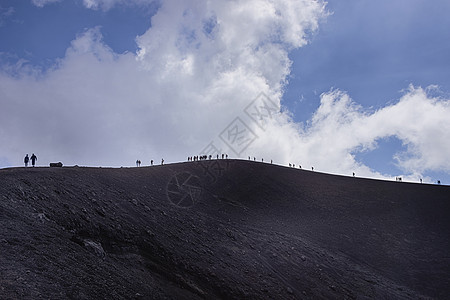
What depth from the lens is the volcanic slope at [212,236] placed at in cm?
1301

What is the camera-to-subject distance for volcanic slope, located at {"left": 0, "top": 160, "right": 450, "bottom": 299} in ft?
42.7

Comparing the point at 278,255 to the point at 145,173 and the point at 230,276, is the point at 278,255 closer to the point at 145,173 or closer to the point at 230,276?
the point at 230,276

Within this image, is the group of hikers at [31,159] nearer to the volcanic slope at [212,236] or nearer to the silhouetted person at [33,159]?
the silhouetted person at [33,159]

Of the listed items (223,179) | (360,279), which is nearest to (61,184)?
(360,279)

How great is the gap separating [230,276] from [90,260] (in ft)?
28.7

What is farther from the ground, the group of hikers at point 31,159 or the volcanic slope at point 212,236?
the group of hikers at point 31,159

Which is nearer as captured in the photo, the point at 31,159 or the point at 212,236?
the point at 212,236

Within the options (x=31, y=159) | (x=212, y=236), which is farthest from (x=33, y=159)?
(x=212, y=236)

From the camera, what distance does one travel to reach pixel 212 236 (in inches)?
953

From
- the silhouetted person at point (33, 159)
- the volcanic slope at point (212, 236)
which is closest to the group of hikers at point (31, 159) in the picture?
the silhouetted person at point (33, 159)

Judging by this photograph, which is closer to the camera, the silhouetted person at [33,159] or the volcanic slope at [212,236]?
the volcanic slope at [212,236]

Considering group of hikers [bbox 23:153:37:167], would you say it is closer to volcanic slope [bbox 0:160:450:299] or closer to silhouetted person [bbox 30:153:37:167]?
silhouetted person [bbox 30:153:37:167]

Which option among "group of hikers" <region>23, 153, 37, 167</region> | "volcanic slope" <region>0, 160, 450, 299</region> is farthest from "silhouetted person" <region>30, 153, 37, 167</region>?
"volcanic slope" <region>0, 160, 450, 299</region>

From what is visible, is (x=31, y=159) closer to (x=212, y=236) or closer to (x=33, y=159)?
(x=33, y=159)
